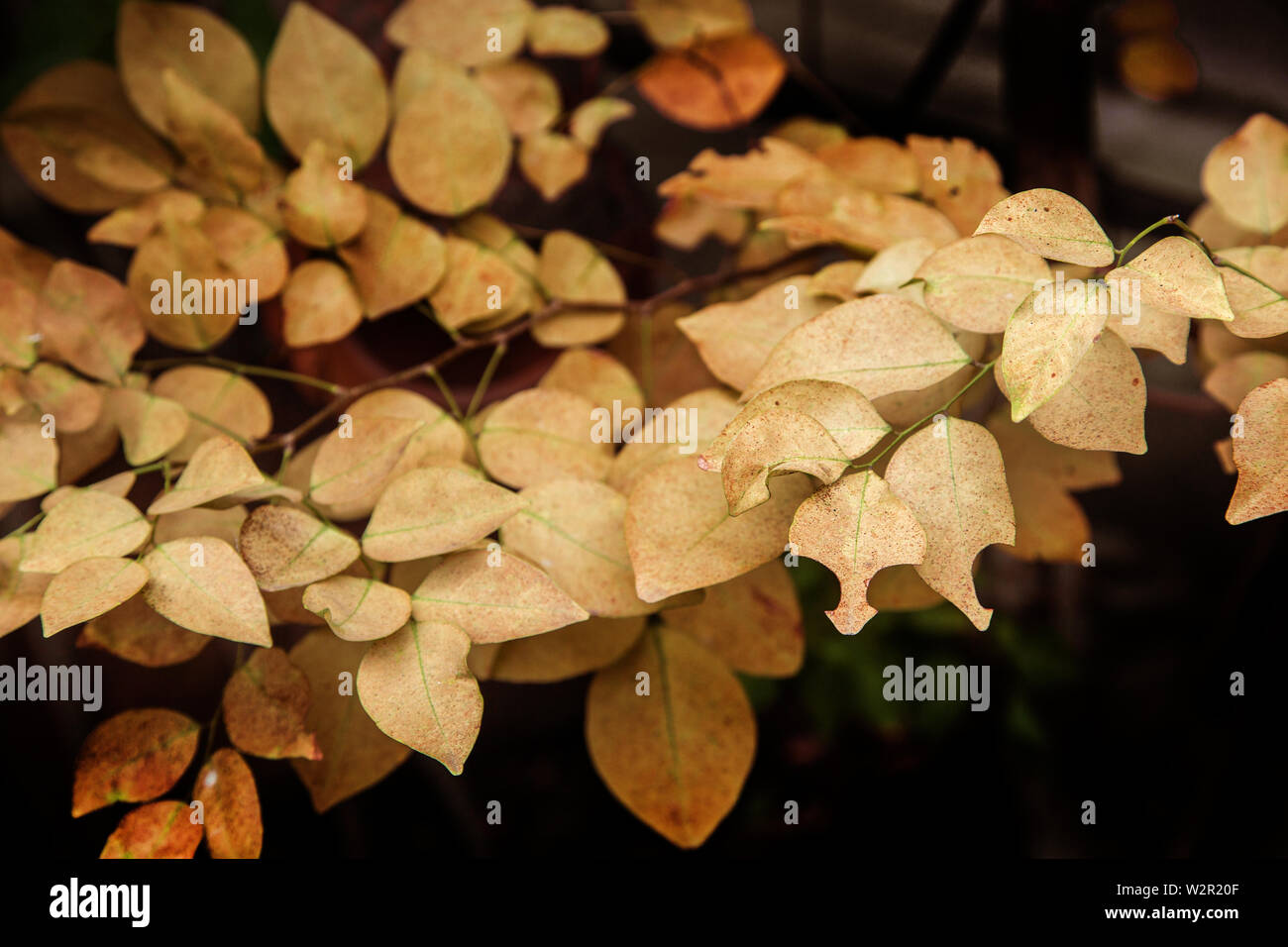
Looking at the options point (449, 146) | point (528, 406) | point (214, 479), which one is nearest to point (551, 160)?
point (449, 146)

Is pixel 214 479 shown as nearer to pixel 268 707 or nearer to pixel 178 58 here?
pixel 268 707

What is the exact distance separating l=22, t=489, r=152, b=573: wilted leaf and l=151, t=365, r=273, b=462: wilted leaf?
0.27ft

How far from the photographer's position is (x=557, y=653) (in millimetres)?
385

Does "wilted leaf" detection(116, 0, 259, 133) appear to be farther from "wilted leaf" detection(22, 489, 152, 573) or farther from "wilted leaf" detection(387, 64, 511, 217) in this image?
"wilted leaf" detection(22, 489, 152, 573)

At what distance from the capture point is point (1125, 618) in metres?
1.11

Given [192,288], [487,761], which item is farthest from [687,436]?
[487,761]

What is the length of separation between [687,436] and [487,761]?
2.53ft

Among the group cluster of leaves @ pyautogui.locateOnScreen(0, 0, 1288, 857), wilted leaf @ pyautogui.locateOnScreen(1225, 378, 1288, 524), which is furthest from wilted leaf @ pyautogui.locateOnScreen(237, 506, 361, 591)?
wilted leaf @ pyautogui.locateOnScreen(1225, 378, 1288, 524)

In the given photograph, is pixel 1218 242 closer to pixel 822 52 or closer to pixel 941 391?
pixel 941 391

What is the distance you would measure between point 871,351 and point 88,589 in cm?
30

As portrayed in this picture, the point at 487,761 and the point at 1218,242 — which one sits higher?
the point at 1218,242

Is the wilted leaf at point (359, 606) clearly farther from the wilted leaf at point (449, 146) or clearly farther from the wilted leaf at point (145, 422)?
the wilted leaf at point (449, 146)

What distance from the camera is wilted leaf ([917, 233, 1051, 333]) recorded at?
320 millimetres

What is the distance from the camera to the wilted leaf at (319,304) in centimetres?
44
